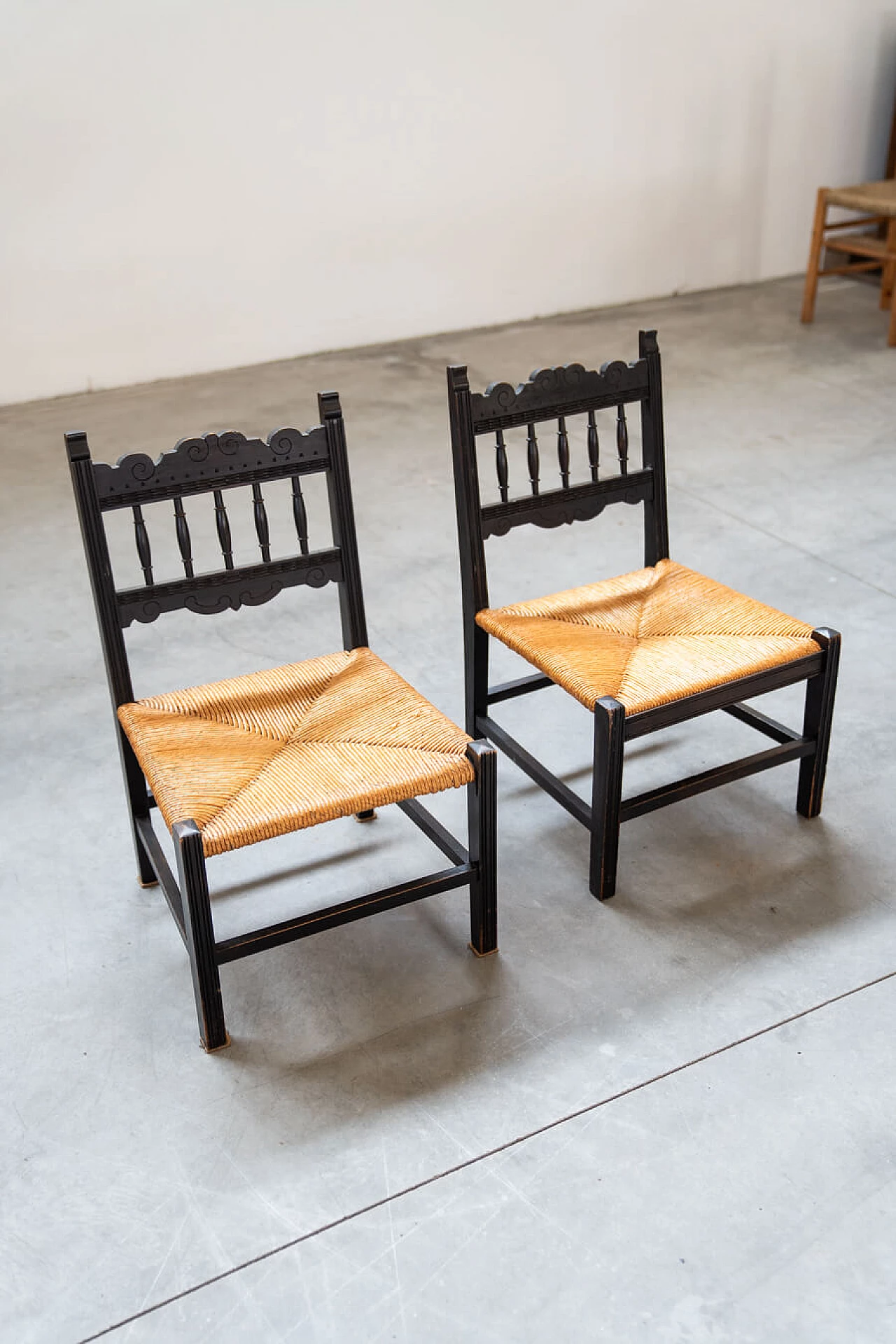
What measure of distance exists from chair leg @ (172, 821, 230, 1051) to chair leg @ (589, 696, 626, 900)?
72 cm

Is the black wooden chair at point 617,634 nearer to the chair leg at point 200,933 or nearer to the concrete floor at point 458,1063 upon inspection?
the concrete floor at point 458,1063

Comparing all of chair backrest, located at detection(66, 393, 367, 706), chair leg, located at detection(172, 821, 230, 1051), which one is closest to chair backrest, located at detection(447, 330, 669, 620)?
chair backrest, located at detection(66, 393, 367, 706)

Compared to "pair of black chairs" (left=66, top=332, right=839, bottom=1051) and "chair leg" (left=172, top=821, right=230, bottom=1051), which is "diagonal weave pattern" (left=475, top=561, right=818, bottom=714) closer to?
"pair of black chairs" (left=66, top=332, right=839, bottom=1051)

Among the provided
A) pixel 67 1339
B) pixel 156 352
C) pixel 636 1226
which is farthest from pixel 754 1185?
pixel 156 352

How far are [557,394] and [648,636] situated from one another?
20.4 inches

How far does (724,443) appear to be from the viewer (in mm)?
4586

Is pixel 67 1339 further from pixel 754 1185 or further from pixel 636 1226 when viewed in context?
pixel 754 1185

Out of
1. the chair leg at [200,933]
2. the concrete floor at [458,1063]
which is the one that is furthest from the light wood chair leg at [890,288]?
the chair leg at [200,933]

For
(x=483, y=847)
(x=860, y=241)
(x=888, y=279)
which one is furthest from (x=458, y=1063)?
(x=888, y=279)

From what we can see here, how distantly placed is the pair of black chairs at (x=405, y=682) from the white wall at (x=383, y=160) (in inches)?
124

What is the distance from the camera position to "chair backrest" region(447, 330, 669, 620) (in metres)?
2.46

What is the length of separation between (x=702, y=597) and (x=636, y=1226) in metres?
1.28

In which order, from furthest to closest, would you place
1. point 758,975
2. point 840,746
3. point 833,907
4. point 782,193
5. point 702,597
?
1. point 782,193
2. point 840,746
3. point 702,597
4. point 833,907
5. point 758,975

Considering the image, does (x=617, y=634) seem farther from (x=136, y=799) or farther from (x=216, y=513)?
(x=136, y=799)
